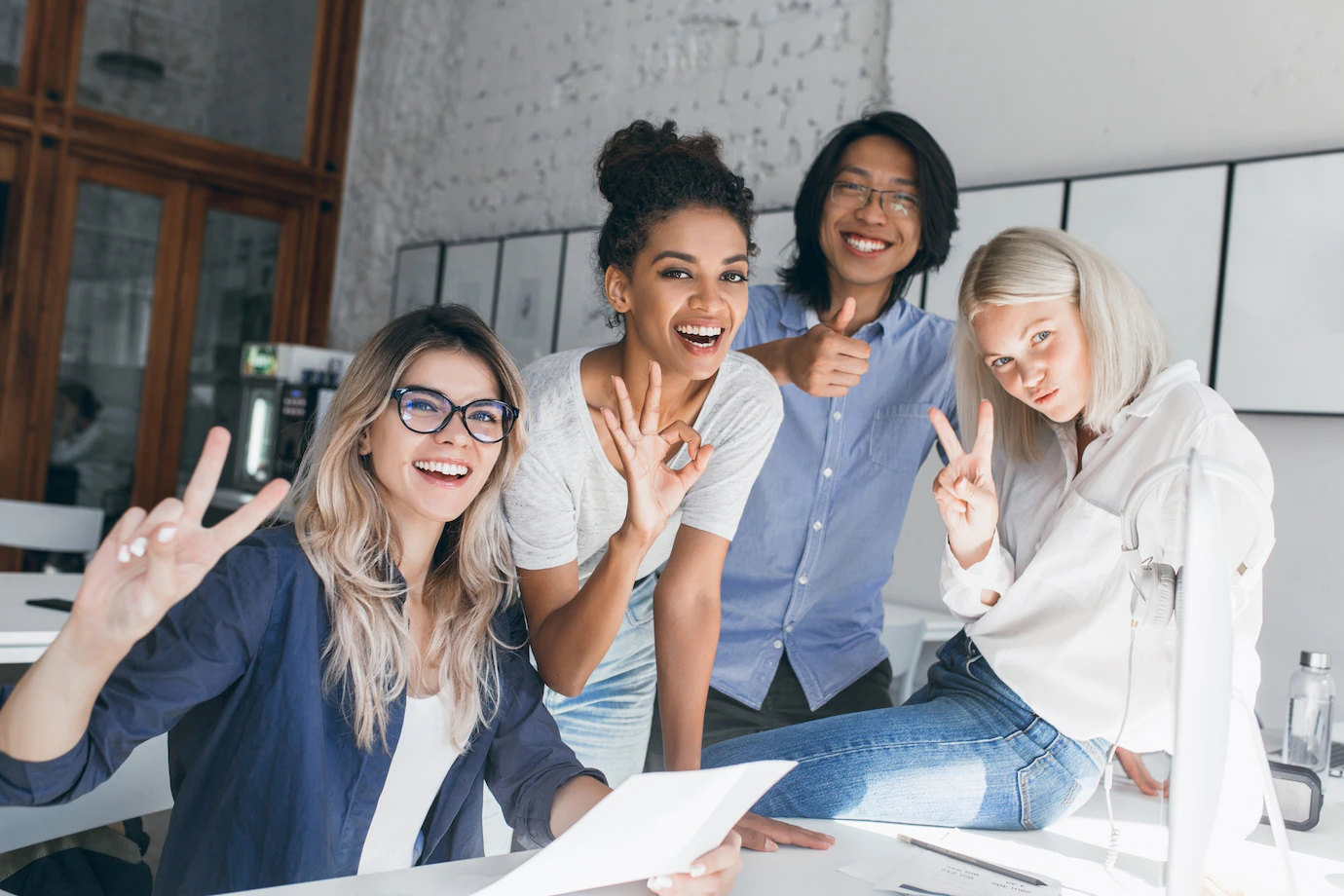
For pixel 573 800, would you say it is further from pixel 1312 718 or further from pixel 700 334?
pixel 1312 718

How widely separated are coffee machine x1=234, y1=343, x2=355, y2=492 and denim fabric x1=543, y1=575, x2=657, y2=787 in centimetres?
334

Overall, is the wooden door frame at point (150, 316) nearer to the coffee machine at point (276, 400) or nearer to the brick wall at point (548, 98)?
the coffee machine at point (276, 400)

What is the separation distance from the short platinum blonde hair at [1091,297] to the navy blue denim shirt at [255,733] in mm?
943

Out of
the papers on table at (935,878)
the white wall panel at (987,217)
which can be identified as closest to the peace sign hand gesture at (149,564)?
the papers on table at (935,878)

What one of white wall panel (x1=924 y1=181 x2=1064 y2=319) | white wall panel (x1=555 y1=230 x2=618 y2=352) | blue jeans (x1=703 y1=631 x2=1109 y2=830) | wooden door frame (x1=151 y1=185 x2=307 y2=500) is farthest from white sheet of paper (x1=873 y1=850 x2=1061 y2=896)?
wooden door frame (x1=151 y1=185 x2=307 y2=500)

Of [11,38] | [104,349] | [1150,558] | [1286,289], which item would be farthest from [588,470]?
[11,38]

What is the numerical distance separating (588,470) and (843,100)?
2649 mm

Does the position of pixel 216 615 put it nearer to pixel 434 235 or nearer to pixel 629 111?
pixel 629 111

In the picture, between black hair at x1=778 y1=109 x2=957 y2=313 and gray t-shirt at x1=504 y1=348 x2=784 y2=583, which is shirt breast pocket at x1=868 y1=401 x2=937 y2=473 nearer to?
black hair at x1=778 y1=109 x2=957 y2=313

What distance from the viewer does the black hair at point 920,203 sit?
216cm

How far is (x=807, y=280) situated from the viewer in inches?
91.0

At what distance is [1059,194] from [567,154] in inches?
98.2

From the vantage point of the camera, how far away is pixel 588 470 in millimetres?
1770

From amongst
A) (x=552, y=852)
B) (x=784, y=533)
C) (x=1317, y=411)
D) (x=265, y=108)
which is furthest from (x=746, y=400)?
(x=265, y=108)
